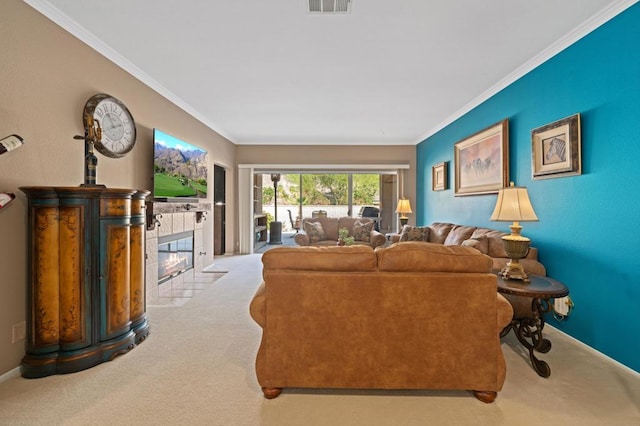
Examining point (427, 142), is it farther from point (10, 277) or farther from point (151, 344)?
point (10, 277)

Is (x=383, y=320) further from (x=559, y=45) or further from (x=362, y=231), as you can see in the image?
(x=362, y=231)

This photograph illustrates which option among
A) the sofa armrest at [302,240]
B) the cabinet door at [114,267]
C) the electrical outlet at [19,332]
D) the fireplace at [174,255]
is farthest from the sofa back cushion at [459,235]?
the electrical outlet at [19,332]

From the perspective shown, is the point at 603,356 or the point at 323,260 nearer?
the point at 323,260

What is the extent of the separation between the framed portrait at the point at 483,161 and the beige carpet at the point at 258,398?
206cm

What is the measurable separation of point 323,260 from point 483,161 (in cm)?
335

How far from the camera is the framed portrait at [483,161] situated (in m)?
3.57

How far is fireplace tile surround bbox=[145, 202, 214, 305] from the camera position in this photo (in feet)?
11.5

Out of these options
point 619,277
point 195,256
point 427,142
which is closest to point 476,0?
point 619,277

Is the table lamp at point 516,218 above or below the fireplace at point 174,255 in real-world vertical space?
above

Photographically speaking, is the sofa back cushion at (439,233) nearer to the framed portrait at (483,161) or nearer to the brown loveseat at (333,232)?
the framed portrait at (483,161)

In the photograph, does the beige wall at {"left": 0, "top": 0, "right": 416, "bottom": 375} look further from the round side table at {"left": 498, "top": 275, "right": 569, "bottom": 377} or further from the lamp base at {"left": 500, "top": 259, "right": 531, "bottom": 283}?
the lamp base at {"left": 500, "top": 259, "right": 531, "bottom": 283}

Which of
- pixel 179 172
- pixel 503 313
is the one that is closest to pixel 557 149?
pixel 503 313

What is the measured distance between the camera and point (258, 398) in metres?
1.78

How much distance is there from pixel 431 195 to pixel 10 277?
19.8ft
